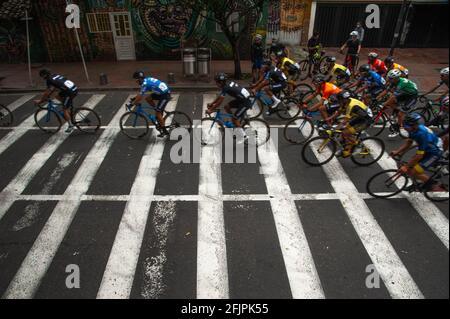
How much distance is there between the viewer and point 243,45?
17828 millimetres

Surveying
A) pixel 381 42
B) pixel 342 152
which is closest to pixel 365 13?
pixel 381 42

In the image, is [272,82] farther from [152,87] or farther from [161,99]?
[152,87]

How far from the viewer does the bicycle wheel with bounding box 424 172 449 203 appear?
6140 millimetres

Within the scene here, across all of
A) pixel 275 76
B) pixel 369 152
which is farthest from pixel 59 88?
pixel 369 152

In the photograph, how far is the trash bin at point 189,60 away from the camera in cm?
1452

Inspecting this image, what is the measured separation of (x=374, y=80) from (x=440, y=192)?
4545 millimetres

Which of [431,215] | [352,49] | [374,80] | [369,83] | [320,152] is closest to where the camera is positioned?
[431,215]

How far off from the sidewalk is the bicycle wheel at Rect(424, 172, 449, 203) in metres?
8.83

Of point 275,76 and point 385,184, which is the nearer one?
point 385,184

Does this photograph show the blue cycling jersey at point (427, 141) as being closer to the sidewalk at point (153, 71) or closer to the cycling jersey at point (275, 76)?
the cycling jersey at point (275, 76)

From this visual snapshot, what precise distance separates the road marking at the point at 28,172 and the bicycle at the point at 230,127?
4.49 m

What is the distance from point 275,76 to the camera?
10266mm
